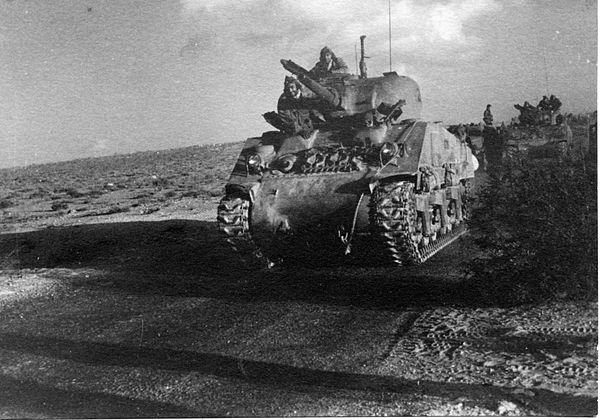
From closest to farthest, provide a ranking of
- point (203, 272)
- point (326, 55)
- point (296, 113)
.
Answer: point (203, 272) → point (296, 113) → point (326, 55)

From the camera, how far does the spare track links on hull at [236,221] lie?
1012cm

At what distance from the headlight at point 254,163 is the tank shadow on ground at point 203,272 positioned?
5.71ft

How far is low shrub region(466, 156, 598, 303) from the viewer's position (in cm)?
697

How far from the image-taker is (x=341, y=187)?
390 inches

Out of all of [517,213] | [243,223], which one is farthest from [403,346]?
Result: [243,223]

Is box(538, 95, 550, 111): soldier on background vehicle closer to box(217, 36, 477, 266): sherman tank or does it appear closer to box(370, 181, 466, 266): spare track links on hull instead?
box(217, 36, 477, 266): sherman tank

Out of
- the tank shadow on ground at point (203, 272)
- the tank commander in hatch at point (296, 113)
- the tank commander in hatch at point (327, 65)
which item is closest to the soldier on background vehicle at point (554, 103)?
the tank commander in hatch at point (327, 65)

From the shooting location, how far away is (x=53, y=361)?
6.59 metres

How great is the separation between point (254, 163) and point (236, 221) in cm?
122

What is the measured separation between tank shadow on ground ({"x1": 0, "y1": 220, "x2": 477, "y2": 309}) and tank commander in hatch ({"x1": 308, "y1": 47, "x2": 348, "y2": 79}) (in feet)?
13.7

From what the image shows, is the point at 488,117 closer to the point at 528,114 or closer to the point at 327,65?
the point at 528,114

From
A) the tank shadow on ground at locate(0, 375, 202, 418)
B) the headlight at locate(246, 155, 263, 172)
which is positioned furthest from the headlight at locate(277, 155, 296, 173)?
the tank shadow on ground at locate(0, 375, 202, 418)

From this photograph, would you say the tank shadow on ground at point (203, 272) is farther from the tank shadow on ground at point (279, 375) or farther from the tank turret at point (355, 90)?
the tank turret at point (355, 90)

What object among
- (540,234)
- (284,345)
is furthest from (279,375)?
(540,234)
